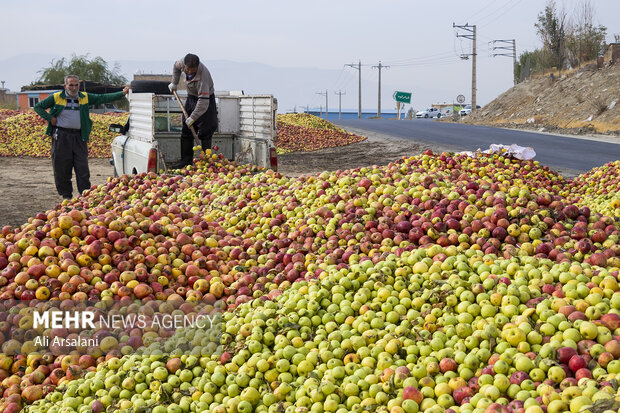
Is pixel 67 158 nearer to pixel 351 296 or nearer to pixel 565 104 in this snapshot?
pixel 351 296

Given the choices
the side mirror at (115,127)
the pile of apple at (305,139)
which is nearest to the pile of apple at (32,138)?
the pile of apple at (305,139)

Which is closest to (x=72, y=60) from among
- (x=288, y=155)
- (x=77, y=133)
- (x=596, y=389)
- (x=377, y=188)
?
(x=288, y=155)

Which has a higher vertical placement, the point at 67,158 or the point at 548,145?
the point at 548,145

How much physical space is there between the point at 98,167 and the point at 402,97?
5436 centimetres

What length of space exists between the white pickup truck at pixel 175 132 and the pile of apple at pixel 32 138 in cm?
1193

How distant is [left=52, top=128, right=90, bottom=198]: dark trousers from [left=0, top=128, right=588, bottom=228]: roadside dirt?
936 millimetres

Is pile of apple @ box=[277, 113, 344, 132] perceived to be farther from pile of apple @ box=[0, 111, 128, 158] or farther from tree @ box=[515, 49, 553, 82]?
tree @ box=[515, 49, 553, 82]

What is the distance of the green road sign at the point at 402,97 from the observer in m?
68.9

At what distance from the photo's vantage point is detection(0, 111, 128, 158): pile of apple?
23000mm

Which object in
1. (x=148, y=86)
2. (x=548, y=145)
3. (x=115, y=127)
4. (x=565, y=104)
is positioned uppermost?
(x=565, y=104)

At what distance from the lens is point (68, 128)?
9.95 meters

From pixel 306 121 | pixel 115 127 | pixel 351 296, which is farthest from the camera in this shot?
pixel 306 121

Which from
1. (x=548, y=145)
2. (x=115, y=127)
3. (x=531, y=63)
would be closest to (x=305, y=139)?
(x=548, y=145)

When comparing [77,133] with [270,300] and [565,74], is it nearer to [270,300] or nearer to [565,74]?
[270,300]
